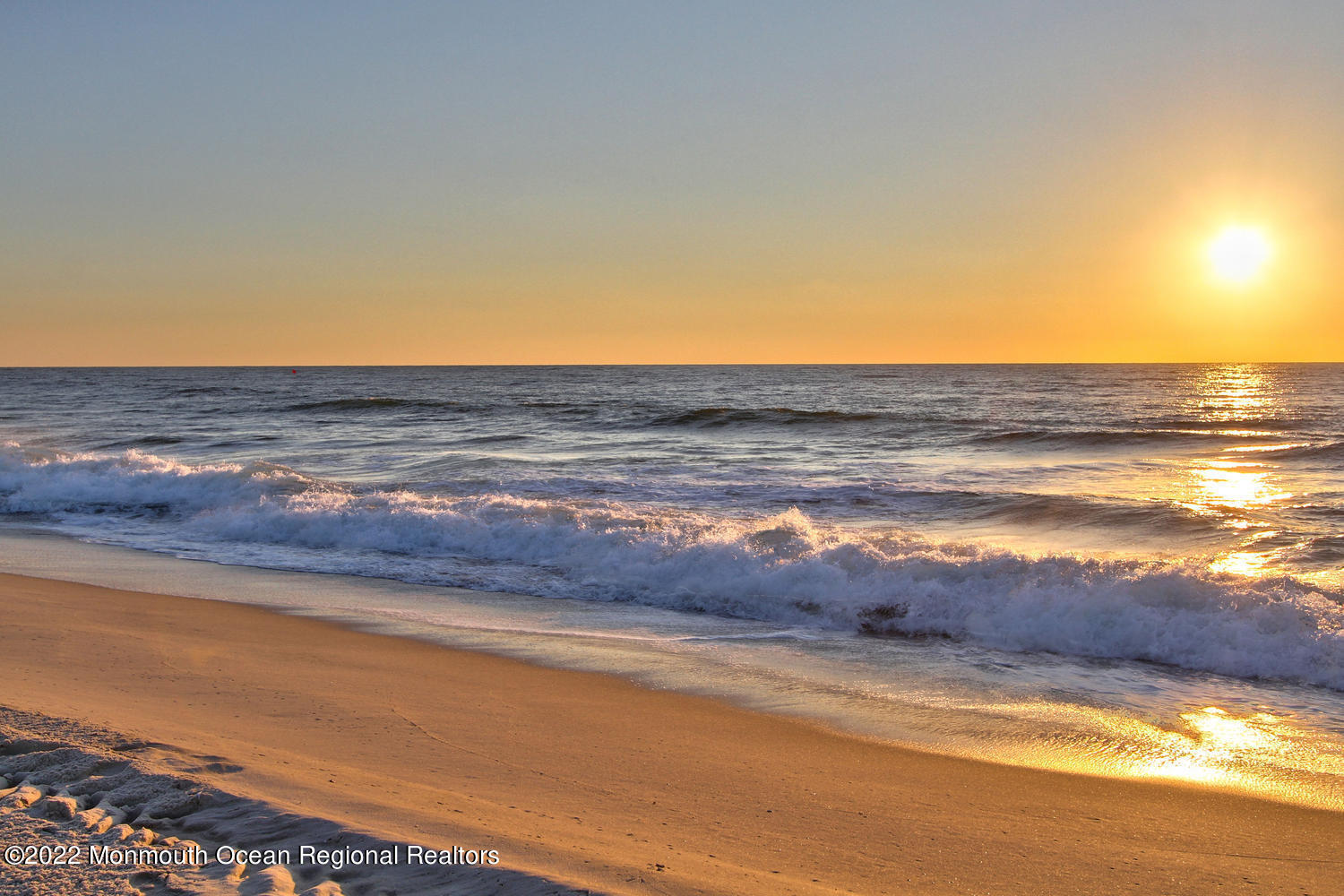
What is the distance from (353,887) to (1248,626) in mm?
7362

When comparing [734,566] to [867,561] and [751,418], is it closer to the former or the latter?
[867,561]

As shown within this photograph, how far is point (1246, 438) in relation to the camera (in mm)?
25516

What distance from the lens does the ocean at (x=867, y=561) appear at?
5980 mm

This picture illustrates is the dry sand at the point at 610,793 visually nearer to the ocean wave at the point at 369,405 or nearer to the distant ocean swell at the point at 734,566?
→ the distant ocean swell at the point at 734,566

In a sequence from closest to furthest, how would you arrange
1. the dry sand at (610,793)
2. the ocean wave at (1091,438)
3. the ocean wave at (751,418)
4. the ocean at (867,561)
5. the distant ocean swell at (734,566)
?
1. the dry sand at (610,793)
2. the ocean at (867,561)
3. the distant ocean swell at (734,566)
4. the ocean wave at (1091,438)
5. the ocean wave at (751,418)

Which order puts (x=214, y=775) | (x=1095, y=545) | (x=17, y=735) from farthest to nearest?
1. (x=1095, y=545)
2. (x=17, y=735)
3. (x=214, y=775)

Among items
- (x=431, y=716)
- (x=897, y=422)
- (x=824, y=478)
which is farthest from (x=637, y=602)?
(x=897, y=422)

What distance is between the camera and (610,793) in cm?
419

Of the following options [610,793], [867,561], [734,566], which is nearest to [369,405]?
[734,566]

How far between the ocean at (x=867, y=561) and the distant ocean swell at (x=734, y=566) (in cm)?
4

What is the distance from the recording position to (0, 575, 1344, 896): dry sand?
3.38m

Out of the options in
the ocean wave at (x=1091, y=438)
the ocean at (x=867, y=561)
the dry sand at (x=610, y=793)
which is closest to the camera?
the dry sand at (x=610, y=793)

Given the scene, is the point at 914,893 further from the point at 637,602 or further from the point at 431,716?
the point at 637,602

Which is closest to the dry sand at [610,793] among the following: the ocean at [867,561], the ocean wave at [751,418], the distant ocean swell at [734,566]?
the ocean at [867,561]
